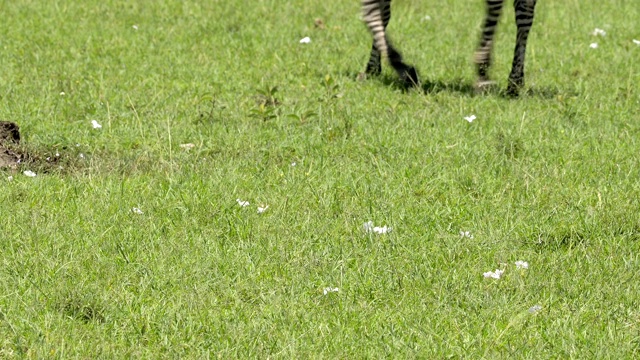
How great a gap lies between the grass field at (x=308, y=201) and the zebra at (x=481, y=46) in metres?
0.23

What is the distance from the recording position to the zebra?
1022 centimetres

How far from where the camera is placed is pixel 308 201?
296 inches

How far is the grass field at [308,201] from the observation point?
18.2 feet

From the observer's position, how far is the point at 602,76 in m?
11.8

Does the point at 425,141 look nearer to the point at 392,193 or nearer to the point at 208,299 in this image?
the point at 392,193

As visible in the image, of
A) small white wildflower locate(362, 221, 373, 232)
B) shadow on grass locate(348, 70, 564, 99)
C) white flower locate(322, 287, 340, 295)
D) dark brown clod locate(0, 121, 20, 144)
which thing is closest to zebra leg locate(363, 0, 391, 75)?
shadow on grass locate(348, 70, 564, 99)

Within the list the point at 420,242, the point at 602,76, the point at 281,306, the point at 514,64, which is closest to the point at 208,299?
the point at 281,306

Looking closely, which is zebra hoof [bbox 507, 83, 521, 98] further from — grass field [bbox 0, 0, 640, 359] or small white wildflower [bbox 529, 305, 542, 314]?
small white wildflower [bbox 529, 305, 542, 314]

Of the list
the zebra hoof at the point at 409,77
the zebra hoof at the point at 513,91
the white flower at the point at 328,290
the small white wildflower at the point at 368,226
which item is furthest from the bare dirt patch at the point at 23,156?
the zebra hoof at the point at 513,91

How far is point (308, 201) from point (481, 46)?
3603 millimetres

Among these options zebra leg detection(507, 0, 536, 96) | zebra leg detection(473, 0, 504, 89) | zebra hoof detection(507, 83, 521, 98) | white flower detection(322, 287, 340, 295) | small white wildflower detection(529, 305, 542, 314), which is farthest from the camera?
zebra leg detection(507, 0, 536, 96)

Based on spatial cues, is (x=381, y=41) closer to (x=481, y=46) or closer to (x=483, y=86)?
(x=481, y=46)

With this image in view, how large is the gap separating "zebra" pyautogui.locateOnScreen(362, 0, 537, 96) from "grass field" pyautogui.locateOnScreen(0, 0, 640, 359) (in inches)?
9.0

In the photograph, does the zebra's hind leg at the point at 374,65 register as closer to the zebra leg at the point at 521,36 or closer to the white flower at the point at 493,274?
the zebra leg at the point at 521,36
